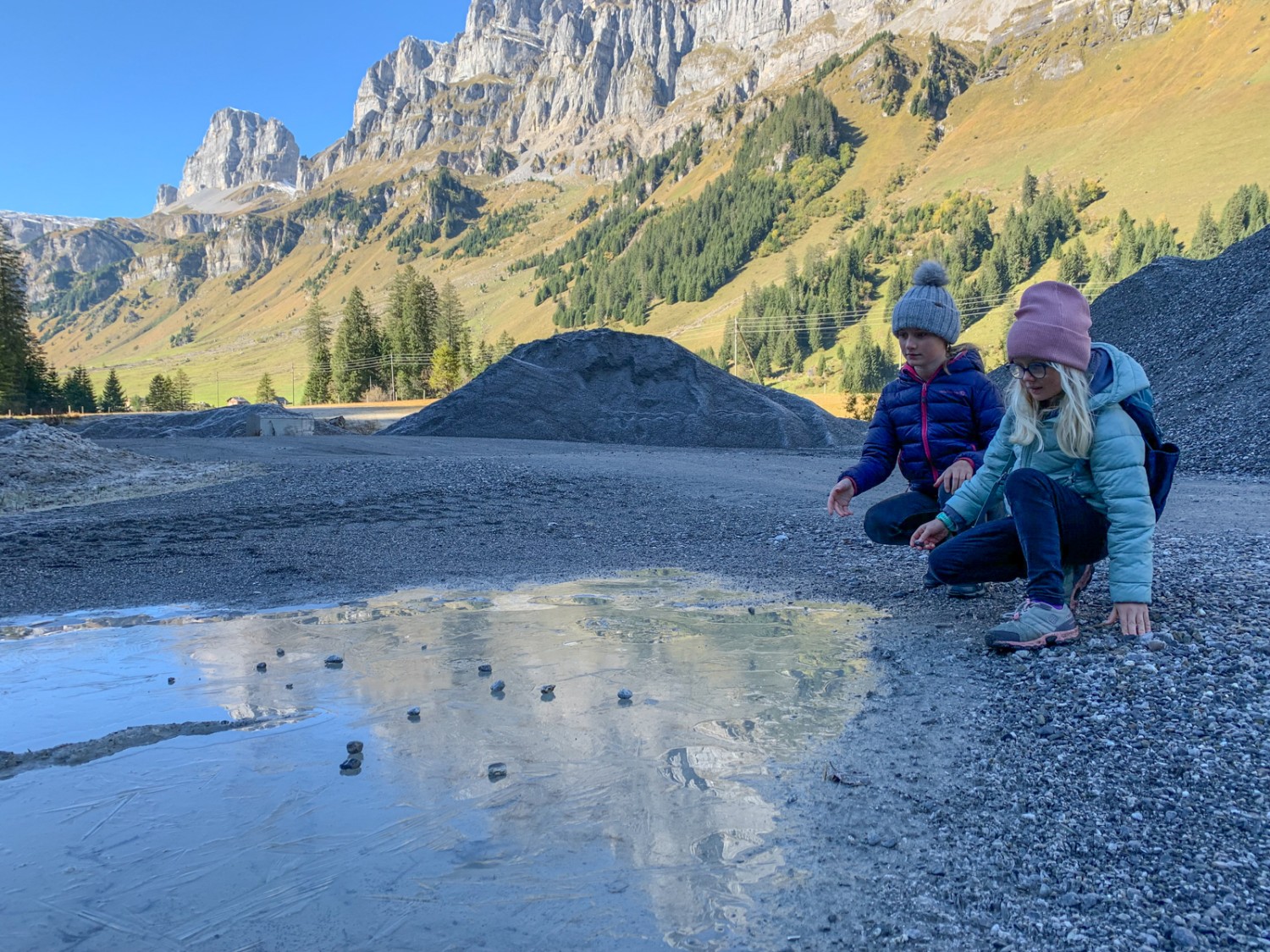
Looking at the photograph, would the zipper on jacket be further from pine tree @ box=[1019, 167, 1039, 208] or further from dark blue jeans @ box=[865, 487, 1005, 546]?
pine tree @ box=[1019, 167, 1039, 208]

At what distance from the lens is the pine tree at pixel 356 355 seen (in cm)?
8156

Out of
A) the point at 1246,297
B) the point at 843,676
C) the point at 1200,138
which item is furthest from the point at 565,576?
the point at 1200,138

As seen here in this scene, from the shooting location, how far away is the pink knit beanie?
167 inches

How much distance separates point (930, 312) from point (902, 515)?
1.31 meters

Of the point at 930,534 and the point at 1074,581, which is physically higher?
the point at 930,534

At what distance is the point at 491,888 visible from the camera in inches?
103

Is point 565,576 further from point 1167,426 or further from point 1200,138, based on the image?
point 1200,138

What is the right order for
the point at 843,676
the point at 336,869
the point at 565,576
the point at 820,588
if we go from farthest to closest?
the point at 565,576
the point at 820,588
the point at 843,676
the point at 336,869

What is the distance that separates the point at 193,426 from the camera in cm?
2880

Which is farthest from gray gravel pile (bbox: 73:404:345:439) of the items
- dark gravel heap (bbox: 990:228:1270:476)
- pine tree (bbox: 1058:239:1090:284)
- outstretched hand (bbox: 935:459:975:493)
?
pine tree (bbox: 1058:239:1090:284)

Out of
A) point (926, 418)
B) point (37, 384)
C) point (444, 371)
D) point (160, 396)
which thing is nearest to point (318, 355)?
point (160, 396)

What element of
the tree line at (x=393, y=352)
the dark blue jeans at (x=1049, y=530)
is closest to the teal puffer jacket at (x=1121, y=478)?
the dark blue jeans at (x=1049, y=530)

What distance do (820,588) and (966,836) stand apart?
12.4 feet

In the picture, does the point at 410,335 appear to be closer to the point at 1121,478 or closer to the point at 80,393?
the point at 80,393
